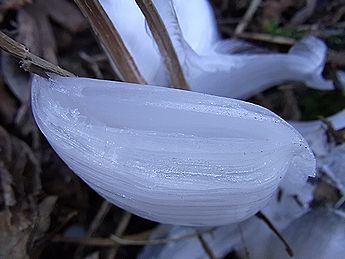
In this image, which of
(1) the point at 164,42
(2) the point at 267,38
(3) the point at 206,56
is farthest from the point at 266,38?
(1) the point at 164,42

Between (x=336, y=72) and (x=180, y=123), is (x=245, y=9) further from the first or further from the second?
(x=180, y=123)

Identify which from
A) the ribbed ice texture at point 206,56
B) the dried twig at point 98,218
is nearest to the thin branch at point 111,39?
the ribbed ice texture at point 206,56

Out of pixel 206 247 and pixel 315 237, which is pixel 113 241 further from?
pixel 315 237

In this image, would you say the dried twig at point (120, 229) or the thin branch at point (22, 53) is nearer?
the thin branch at point (22, 53)

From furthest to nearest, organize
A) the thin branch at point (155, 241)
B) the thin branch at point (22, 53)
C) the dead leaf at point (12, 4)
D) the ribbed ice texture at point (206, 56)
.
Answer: the dead leaf at point (12, 4) < the thin branch at point (155, 241) < the ribbed ice texture at point (206, 56) < the thin branch at point (22, 53)

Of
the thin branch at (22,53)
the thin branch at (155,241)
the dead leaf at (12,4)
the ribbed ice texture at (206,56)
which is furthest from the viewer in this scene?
the dead leaf at (12,4)

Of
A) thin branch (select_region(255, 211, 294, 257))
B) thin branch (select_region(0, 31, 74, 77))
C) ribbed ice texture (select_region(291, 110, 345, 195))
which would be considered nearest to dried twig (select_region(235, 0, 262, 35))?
ribbed ice texture (select_region(291, 110, 345, 195))

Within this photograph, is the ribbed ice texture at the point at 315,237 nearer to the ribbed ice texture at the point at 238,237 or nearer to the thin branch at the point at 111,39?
the ribbed ice texture at the point at 238,237
